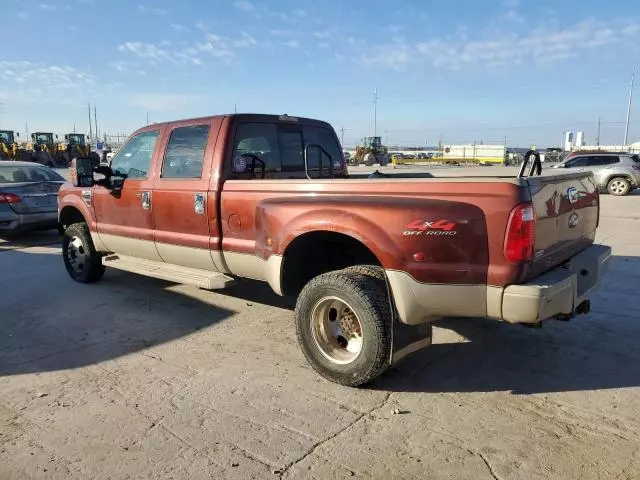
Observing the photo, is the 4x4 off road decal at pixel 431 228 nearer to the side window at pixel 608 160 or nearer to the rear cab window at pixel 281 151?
the rear cab window at pixel 281 151

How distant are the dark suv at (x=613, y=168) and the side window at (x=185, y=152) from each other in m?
16.6

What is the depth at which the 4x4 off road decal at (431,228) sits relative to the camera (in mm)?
3119

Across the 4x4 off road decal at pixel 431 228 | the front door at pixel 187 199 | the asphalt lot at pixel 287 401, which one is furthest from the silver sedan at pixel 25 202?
the 4x4 off road decal at pixel 431 228

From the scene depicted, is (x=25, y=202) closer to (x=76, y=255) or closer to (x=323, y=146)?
(x=76, y=255)

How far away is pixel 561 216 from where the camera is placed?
3482 millimetres

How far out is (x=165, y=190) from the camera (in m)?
5.14

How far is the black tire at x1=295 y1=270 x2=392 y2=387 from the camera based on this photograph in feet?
11.2

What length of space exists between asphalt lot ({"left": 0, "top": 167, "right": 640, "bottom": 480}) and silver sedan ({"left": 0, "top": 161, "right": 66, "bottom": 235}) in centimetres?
443

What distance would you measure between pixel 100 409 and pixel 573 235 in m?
3.48

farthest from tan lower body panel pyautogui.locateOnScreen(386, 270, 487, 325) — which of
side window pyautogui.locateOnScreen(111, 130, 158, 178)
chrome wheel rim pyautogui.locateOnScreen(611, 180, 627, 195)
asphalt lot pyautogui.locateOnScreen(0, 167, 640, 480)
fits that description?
chrome wheel rim pyautogui.locateOnScreen(611, 180, 627, 195)

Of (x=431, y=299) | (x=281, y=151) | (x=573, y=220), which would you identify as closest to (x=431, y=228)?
(x=431, y=299)

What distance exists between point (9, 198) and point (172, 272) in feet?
19.2

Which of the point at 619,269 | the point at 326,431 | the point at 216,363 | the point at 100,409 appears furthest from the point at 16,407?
the point at 619,269

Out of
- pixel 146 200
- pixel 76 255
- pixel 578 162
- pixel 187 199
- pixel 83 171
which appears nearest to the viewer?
pixel 187 199
